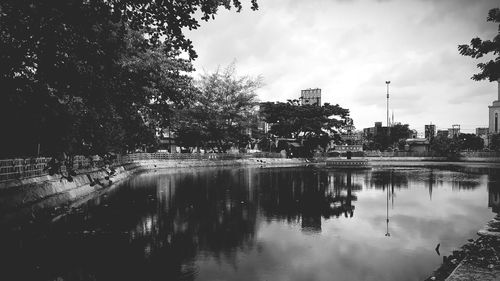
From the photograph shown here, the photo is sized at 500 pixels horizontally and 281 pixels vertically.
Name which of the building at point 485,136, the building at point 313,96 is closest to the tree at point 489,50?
the building at point 485,136

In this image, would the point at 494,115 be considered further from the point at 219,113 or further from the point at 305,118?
the point at 219,113

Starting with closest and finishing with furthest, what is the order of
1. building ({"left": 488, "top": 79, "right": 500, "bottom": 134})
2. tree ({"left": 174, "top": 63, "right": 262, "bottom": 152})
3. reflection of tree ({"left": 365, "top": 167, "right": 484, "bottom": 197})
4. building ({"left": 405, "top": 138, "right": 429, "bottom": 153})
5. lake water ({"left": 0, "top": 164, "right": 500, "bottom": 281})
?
1. lake water ({"left": 0, "top": 164, "right": 500, "bottom": 281})
2. reflection of tree ({"left": 365, "top": 167, "right": 484, "bottom": 197})
3. tree ({"left": 174, "top": 63, "right": 262, "bottom": 152})
4. building ({"left": 405, "top": 138, "right": 429, "bottom": 153})
5. building ({"left": 488, "top": 79, "right": 500, "bottom": 134})

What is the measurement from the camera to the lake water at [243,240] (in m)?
7.51

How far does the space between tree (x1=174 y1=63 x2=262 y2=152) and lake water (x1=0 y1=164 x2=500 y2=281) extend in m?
37.8

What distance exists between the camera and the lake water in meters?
7.51

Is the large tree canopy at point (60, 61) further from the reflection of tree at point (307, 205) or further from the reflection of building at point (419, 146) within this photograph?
the reflection of building at point (419, 146)

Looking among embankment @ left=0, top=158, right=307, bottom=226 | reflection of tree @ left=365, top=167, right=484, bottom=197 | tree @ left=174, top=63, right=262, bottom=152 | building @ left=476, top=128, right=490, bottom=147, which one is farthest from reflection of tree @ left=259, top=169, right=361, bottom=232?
building @ left=476, top=128, right=490, bottom=147

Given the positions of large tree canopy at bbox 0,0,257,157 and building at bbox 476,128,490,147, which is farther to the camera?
building at bbox 476,128,490,147

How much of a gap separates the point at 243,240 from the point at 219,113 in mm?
46528

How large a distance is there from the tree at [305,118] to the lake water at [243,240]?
5000 centimetres

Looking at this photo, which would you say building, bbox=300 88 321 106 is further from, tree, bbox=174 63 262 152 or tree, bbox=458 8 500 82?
tree, bbox=458 8 500 82

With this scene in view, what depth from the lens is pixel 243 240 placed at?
9.98 metres

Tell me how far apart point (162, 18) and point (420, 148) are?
292ft

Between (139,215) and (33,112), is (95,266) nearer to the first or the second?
(33,112)
